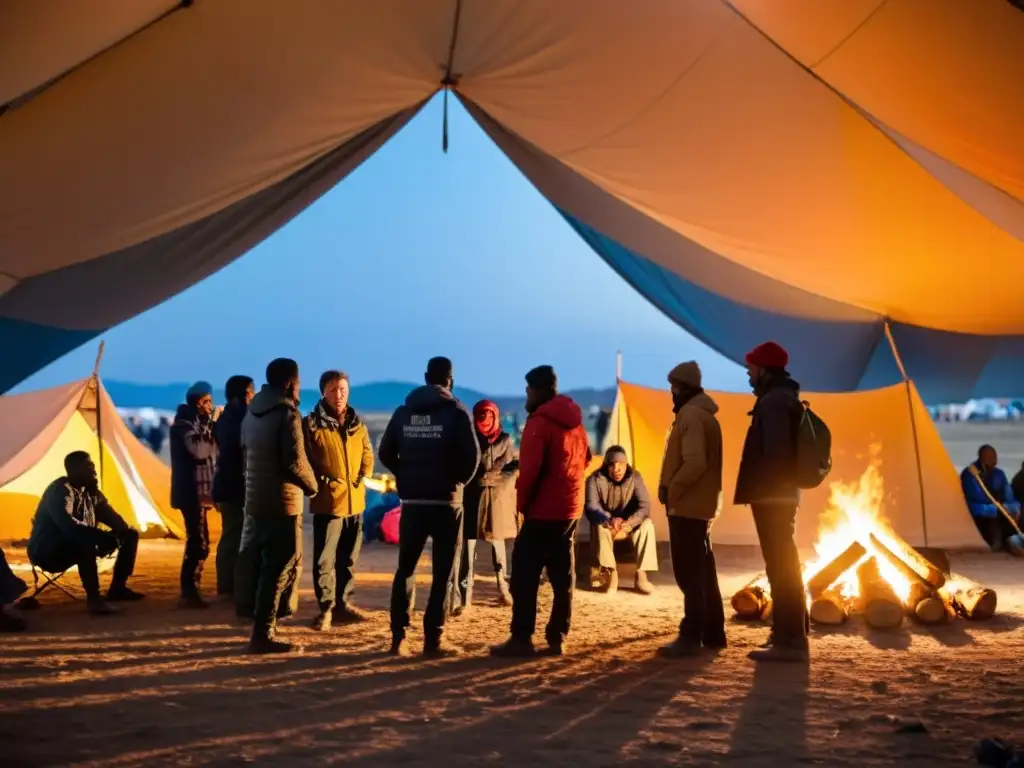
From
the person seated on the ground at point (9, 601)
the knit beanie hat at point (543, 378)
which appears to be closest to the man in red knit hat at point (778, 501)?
the knit beanie hat at point (543, 378)

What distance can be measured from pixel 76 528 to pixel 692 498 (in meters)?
3.64

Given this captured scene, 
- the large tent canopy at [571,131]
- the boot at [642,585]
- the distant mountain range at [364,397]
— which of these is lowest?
the boot at [642,585]

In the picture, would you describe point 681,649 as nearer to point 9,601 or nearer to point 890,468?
point 9,601

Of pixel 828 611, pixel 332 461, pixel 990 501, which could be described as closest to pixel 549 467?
pixel 332 461

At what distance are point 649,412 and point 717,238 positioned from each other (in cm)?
205

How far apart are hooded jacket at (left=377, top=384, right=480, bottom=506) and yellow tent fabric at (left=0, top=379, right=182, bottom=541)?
5.45 m

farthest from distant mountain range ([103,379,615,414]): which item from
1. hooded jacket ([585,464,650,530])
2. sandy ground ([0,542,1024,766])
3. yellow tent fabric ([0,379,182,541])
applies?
sandy ground ([0,542,1024,766])

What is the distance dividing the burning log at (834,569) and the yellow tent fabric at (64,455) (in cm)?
638

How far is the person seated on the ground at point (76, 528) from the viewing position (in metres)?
6.27

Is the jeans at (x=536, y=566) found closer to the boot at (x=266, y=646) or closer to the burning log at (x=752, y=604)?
the boot at (x=266, y=646)

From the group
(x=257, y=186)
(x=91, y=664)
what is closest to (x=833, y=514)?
(x=257, y=186)

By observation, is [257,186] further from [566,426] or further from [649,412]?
[649,412]

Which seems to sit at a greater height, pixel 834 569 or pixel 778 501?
pixel 778 501

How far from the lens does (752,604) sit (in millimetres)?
6117
